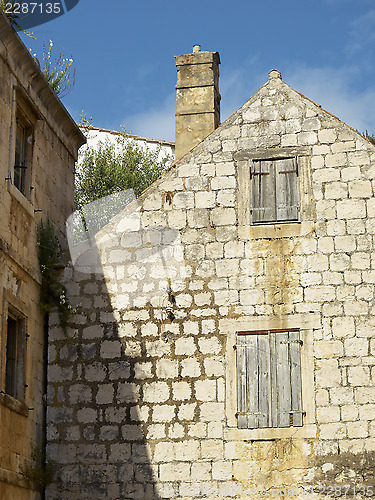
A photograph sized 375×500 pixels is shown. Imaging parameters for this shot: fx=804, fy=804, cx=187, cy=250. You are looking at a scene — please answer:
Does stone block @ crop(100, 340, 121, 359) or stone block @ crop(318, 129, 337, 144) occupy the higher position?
stone block @ crop(318, 129, 337, 144)

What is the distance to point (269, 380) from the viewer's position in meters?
10.2

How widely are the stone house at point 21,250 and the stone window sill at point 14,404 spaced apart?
0.04 ft

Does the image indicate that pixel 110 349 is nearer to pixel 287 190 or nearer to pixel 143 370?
pixel 143 370

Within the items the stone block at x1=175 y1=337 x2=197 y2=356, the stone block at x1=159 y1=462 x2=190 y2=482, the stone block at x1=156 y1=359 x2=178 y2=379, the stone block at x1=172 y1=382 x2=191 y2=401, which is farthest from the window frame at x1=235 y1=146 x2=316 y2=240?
the stone block at x1=159 y1=462 x2=190 y2=482

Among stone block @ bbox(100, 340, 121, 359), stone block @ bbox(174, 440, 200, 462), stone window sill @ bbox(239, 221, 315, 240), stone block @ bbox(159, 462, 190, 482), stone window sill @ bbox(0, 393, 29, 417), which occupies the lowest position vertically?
stone block @ bbox(159, 462, 190, 482)

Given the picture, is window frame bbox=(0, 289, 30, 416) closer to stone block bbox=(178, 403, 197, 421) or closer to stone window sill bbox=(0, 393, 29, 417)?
stone window sill bbox=(0, 393, 29, 417)

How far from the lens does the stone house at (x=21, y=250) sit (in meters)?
9.38

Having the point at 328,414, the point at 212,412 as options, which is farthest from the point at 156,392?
the point at 328,414

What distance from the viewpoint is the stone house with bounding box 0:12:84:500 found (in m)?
9.38

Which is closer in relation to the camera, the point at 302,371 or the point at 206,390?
the point at 302,371

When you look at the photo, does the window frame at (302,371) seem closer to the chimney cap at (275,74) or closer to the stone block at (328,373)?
the stone block at (328,373)

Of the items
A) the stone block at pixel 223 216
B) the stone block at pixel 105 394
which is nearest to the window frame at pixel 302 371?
the stone block at pixel 223 216

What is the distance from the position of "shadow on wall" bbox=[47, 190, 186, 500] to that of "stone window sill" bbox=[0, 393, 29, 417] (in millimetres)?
721

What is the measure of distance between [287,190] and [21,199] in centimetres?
355
